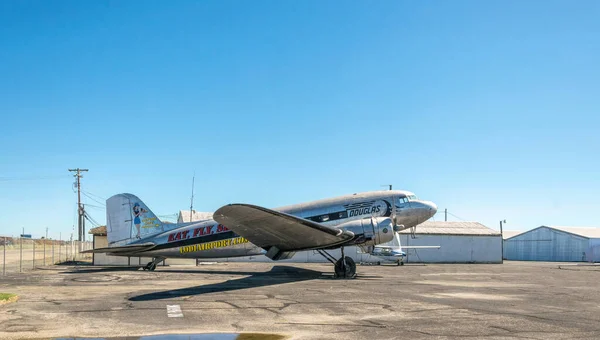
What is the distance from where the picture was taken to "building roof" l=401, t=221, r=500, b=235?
60816 mm

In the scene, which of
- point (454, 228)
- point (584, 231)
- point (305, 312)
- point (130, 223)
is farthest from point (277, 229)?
point (584, 231)

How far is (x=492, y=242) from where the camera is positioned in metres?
62.4

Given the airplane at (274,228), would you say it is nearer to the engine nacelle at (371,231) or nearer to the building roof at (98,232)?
the engine nacelle at (371,231)

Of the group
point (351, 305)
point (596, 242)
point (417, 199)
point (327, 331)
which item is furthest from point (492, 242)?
point (327, 331)

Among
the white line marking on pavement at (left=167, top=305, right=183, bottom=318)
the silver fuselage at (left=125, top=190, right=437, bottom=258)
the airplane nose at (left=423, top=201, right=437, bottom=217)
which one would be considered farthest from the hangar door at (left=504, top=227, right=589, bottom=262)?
the white line marking on pavement at (left=167, top=305, right=183, bottom=318)

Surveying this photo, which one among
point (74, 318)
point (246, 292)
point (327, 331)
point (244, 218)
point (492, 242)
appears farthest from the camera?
point (492, 242)

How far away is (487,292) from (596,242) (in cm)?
7097

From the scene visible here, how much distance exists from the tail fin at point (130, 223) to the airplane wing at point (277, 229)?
343 inches

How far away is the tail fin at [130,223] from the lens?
30.0 metres

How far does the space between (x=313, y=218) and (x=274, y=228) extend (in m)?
4.77

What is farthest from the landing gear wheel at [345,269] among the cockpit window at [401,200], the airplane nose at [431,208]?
the airplane nose at [431,208]

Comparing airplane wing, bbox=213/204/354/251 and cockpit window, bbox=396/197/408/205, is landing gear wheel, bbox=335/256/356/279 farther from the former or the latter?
cockpit window, bbox=396/197/408/205

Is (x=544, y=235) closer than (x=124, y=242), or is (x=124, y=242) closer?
(x=124, y=242)

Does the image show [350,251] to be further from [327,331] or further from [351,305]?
[327,331]
